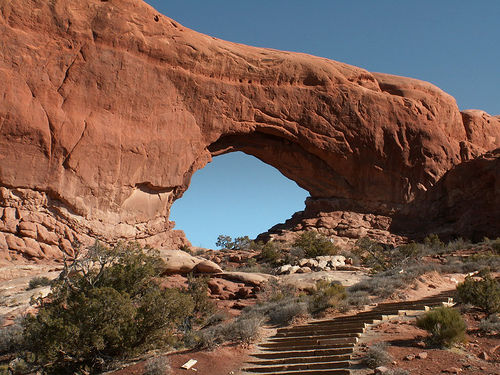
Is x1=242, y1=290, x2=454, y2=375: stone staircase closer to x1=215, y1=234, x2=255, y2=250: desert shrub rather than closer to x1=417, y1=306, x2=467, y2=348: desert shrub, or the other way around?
x1=417, y1=306, x2=467, y2=348: desert shrub

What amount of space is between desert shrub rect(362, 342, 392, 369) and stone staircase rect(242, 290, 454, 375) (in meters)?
0.29

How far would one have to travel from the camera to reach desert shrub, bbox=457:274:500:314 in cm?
899

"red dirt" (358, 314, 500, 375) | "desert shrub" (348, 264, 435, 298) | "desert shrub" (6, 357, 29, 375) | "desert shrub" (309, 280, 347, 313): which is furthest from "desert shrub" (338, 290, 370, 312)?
"desert shrub" (6, 357, 29, 375)

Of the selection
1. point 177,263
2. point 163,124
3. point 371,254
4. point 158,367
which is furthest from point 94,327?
point 163,124

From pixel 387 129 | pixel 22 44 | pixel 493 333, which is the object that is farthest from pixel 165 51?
pixel 493 333

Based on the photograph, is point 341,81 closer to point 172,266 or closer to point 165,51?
point 165,51

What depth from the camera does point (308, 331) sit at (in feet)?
29.9

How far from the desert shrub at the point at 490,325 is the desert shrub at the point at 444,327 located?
2.41 feet

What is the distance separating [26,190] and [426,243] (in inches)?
739

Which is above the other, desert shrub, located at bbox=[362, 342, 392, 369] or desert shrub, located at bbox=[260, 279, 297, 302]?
desert shrub, located at bbox=[260, 279, 297, 302]

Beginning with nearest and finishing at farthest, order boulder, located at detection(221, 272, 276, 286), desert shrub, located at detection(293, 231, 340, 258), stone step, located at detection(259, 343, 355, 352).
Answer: stone step, located at detection(259, 343, 355, 352) < boulder, located at detection(221, 272, 276, 286) < desert shrub, located at detection(293, 231, 340, 258)

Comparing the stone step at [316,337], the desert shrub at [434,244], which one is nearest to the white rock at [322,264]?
the desert shrub at [434,244]

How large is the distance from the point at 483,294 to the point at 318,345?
138 inches

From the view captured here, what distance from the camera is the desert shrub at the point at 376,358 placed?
21.6ft
